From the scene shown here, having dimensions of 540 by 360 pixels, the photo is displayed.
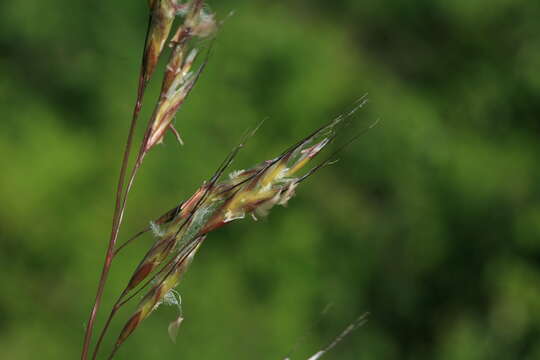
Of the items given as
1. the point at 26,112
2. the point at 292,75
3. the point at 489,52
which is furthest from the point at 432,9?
the point at 26,112

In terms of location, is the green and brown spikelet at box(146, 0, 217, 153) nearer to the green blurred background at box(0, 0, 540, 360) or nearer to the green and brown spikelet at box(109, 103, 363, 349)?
the green and brown spikelet at box(109, 103, 363, 349)

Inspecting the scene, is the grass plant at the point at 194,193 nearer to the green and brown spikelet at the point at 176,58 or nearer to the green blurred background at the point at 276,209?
the green and brown spikelet at the point at 176,58

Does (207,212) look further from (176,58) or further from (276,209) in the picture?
(276,209)

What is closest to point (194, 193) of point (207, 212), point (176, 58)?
point (207, 212)

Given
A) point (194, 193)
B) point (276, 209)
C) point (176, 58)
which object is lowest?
point (276, 209)

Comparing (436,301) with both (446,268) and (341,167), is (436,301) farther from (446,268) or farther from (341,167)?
(341,167)

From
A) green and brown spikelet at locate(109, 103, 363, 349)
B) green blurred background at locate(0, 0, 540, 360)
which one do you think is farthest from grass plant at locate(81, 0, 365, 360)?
green blurred background at locate(0, 0, 540, 360)
